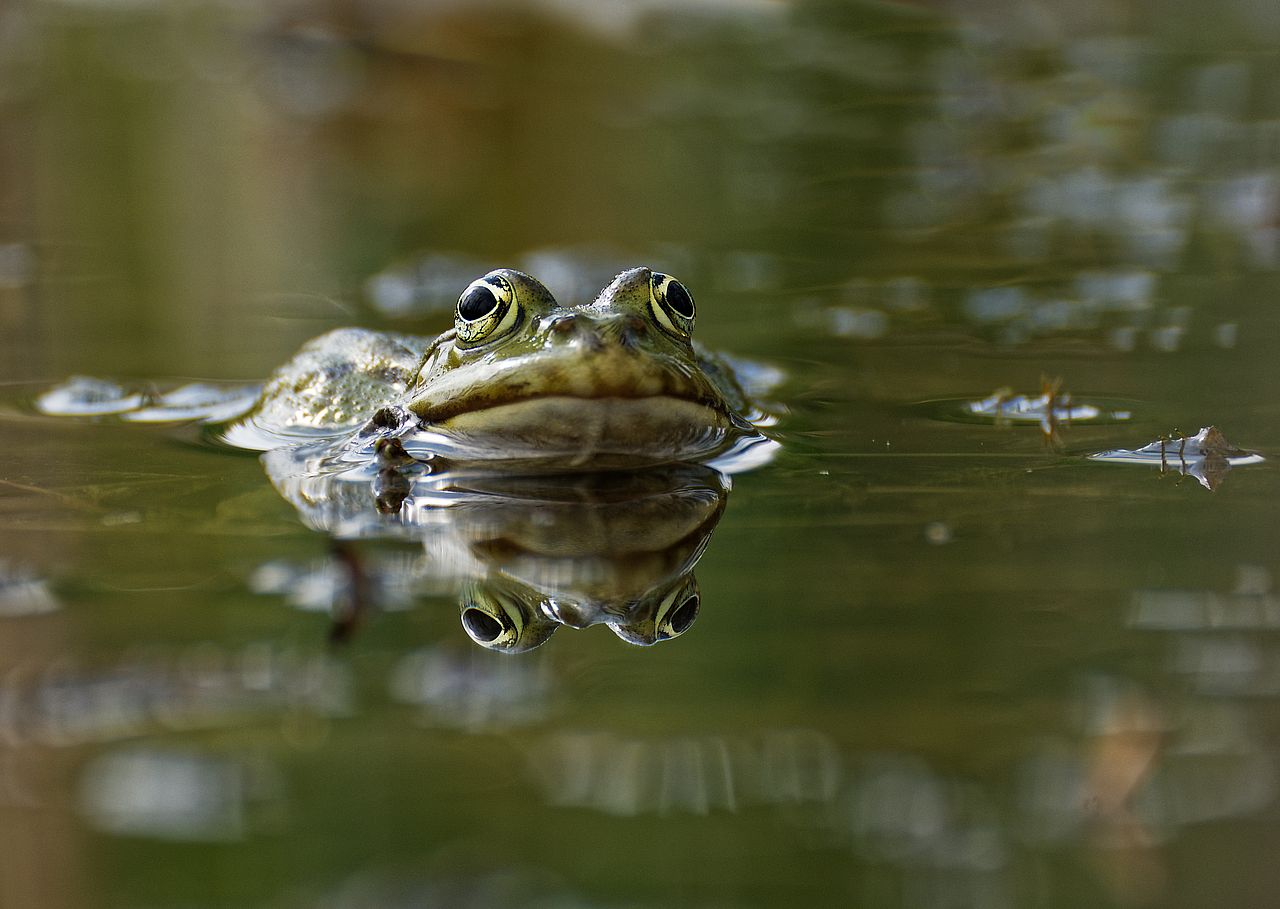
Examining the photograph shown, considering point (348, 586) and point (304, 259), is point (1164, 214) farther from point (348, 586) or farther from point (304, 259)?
point (348, 586)

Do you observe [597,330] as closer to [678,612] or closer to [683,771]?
[678,612]

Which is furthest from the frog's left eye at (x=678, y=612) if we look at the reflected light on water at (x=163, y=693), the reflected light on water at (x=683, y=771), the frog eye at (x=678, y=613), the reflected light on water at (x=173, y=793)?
the reflected light on water at (x=173, y=793)

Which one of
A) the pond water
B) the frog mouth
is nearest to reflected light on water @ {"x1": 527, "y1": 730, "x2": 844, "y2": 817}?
the pond water

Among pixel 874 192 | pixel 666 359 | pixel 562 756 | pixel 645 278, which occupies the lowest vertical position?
pixel 562 756

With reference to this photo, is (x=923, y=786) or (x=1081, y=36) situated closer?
(x=923, y=786)

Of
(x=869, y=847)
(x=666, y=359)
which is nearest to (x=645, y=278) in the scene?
(x=666, y=359)

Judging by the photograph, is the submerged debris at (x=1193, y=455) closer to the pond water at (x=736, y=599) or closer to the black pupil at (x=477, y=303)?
the pond water at (x=736, y=599)
